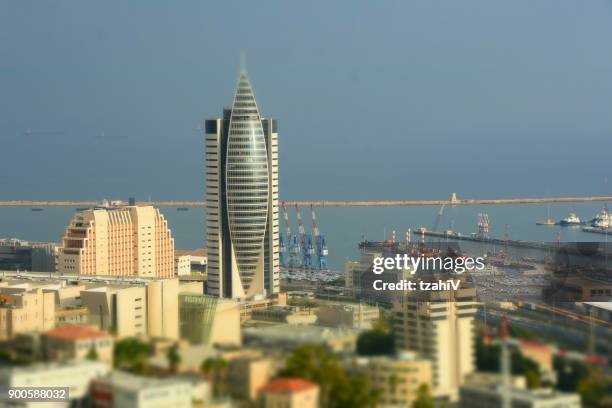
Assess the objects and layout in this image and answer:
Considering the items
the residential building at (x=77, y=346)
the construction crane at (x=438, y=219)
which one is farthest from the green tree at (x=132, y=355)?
the construction crane at (x=438, y=219)

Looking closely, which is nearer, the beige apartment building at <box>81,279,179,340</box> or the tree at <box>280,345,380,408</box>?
the tree at <box>280,345,380,408</box>

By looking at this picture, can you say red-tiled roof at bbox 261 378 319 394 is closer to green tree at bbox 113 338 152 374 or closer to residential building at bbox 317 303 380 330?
green tree at bbox 113 338 152 374

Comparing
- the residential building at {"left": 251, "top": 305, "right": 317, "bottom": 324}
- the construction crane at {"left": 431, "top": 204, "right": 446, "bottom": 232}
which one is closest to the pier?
the construction crane at {"left": 431, "top": 204, "right": 446, "bottom": 232}

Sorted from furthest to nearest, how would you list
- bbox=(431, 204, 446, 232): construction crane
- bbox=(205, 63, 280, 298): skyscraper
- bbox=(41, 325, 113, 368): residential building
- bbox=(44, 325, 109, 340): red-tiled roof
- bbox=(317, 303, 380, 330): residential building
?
bbox=(431, 204, 446, 232): construction crane → bbox=(205, 63, 280, 298): skyscraper → bbox=(317, 303, 380, 330): residential building → bbox=(44, 325, 109, 340): red-tiled roof → bbox=(41, 325, 113, 368): residential building

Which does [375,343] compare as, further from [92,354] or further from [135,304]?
[135,304]

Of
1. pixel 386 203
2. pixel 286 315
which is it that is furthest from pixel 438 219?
pixel 286 315

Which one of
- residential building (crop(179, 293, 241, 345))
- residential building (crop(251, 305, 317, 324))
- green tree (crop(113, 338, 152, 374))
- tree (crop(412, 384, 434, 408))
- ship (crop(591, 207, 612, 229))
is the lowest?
tree (crop(412, 384, 434, 408))
